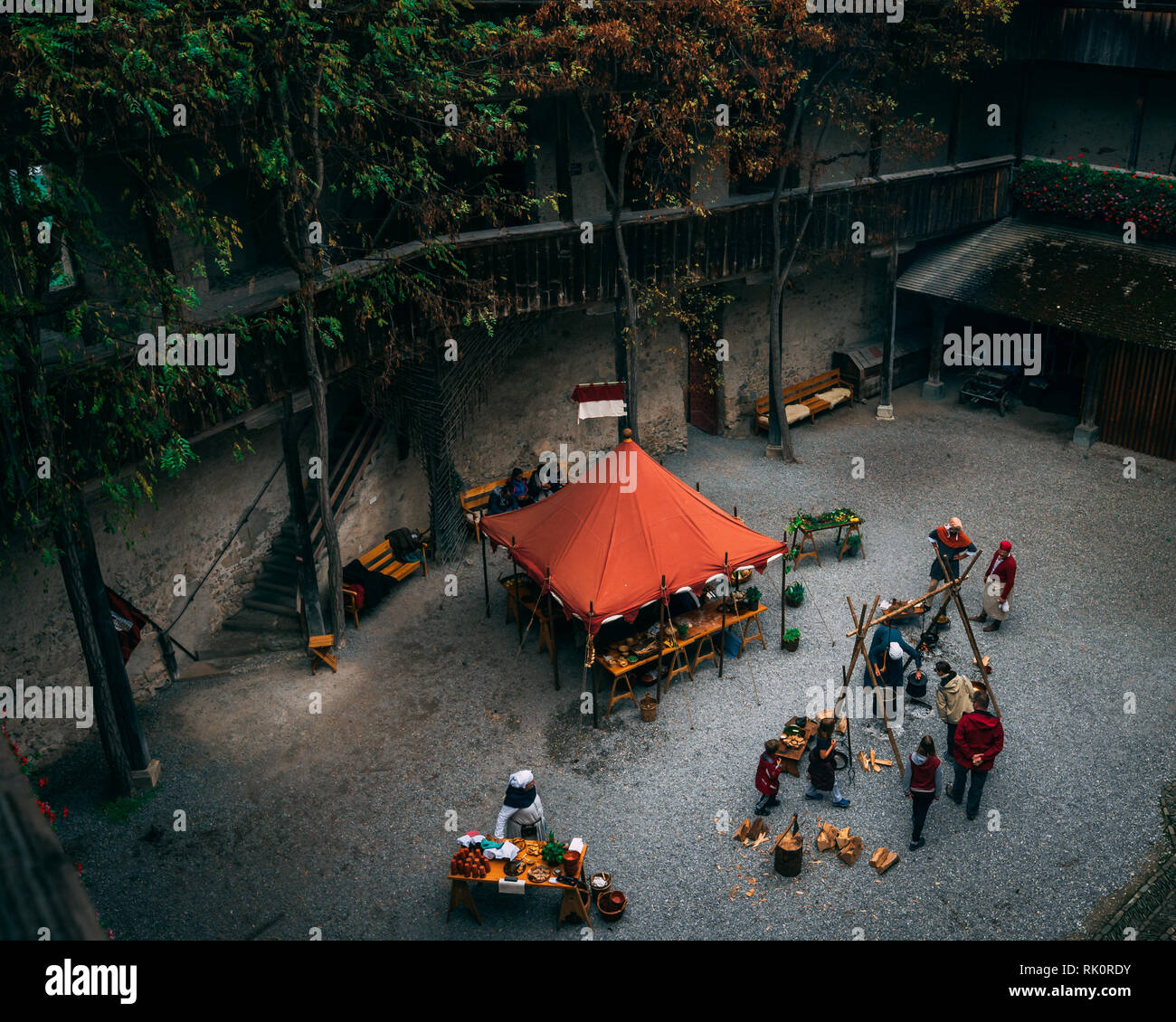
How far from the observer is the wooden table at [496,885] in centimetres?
1203

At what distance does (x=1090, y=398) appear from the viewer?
22562 millimetres

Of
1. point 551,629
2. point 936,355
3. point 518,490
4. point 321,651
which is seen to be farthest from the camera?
point 936,355

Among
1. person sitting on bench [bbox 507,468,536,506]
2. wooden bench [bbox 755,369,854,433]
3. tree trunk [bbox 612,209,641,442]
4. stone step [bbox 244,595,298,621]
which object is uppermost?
tree trunk [bbox 612,209,641,442]

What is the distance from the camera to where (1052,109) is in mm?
24016

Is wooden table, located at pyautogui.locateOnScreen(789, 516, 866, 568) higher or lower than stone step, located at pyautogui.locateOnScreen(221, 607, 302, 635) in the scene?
higher

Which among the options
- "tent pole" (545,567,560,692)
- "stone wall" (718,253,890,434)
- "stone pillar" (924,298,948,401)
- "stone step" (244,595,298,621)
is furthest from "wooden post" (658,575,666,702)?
"stone pillar" (924,298,948,401)

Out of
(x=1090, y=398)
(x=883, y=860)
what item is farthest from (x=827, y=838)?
(x=1090, y=398)

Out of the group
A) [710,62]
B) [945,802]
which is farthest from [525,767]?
[710,62]

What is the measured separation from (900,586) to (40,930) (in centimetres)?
1503

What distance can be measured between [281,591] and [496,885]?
24.6ft

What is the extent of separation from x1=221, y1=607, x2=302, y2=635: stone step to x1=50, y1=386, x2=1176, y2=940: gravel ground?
79 cm

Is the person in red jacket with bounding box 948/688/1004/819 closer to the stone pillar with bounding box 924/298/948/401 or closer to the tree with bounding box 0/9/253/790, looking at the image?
the tree with bounding box 0/9/253/790

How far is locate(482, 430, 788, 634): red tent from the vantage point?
15.3 m

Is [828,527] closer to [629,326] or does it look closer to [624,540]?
[624,540]
